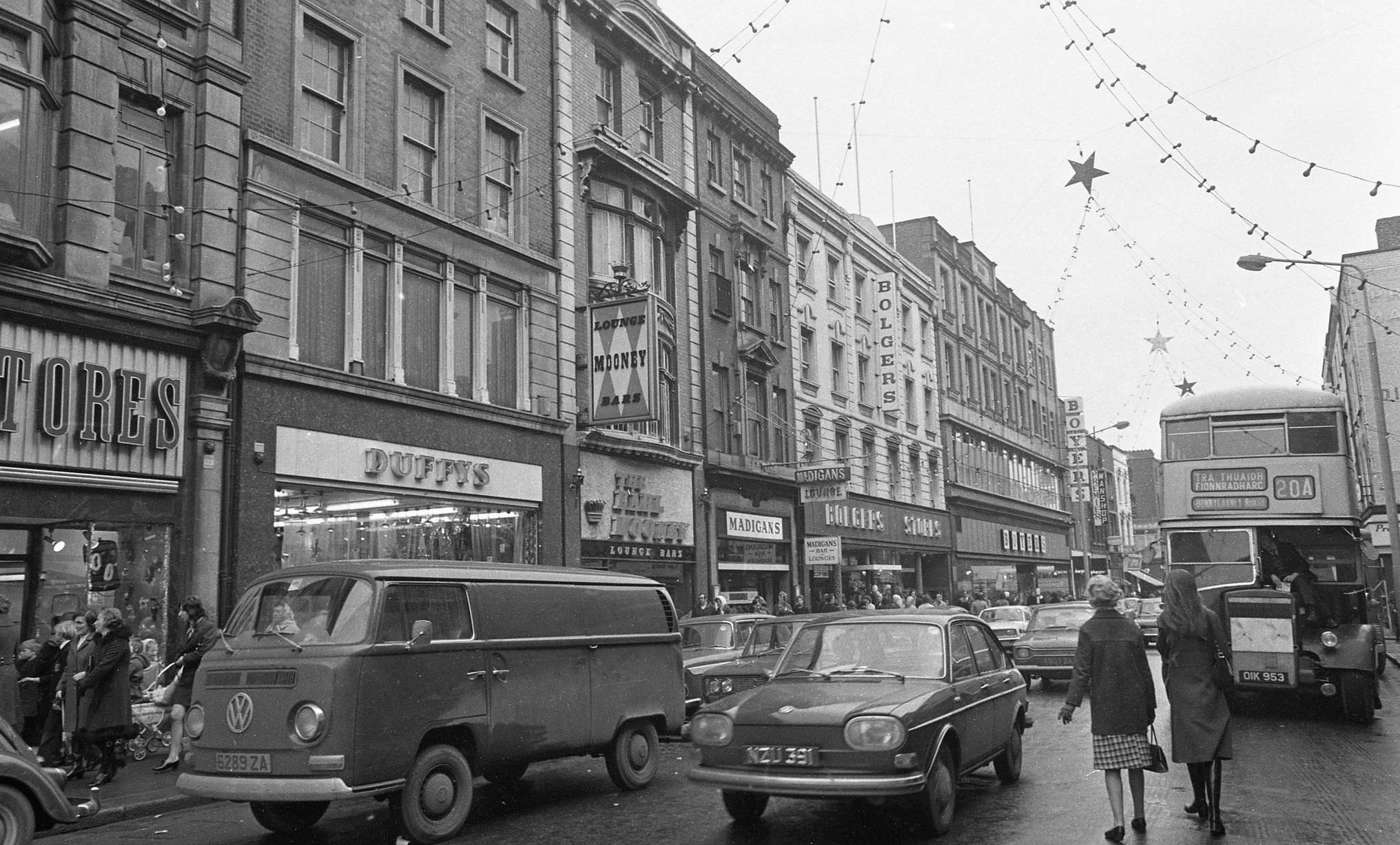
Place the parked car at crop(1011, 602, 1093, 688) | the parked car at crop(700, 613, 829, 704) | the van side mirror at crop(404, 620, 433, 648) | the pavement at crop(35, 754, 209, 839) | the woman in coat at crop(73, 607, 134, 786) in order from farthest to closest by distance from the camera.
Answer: the parked car at crop(1011, 602, 1093, 688), the parked car at crop(700, 613, 829, 704), the woman in coat at crop(73, 607, 134, 786), the pavement at crop(35, 754, 209, 839), the van side mirror at crop(404, 620, 433, 648)

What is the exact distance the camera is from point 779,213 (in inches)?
1368

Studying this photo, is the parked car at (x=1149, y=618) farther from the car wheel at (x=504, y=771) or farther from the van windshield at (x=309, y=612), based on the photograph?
the van windshield at (x=309, y=612)

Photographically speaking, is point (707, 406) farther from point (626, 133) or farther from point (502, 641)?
point (502, 641)

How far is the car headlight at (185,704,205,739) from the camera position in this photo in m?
8.30

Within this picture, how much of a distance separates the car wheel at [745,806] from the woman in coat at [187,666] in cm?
638

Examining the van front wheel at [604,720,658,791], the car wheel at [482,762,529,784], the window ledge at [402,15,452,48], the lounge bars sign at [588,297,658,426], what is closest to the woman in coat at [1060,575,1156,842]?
the van front wheel at [604,720,658,791]

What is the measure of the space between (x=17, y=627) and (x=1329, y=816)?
13484 millimetres

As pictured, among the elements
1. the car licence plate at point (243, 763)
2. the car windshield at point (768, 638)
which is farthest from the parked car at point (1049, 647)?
the car licence plate at point (243, 763)

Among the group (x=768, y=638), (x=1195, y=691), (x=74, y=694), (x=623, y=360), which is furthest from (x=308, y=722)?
(x=623, y=360)

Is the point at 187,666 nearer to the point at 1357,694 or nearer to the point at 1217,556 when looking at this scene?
the point at 1217,556

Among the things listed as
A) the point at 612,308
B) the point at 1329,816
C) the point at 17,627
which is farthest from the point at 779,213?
the point at 1329,816

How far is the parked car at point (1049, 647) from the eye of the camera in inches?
746

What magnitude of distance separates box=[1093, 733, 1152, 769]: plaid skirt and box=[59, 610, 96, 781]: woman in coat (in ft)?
32.3

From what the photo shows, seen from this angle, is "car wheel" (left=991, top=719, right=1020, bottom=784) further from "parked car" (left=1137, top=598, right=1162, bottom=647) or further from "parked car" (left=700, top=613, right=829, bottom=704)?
"parked car" (left=1137, top=598, right=1162, bottom=647)
